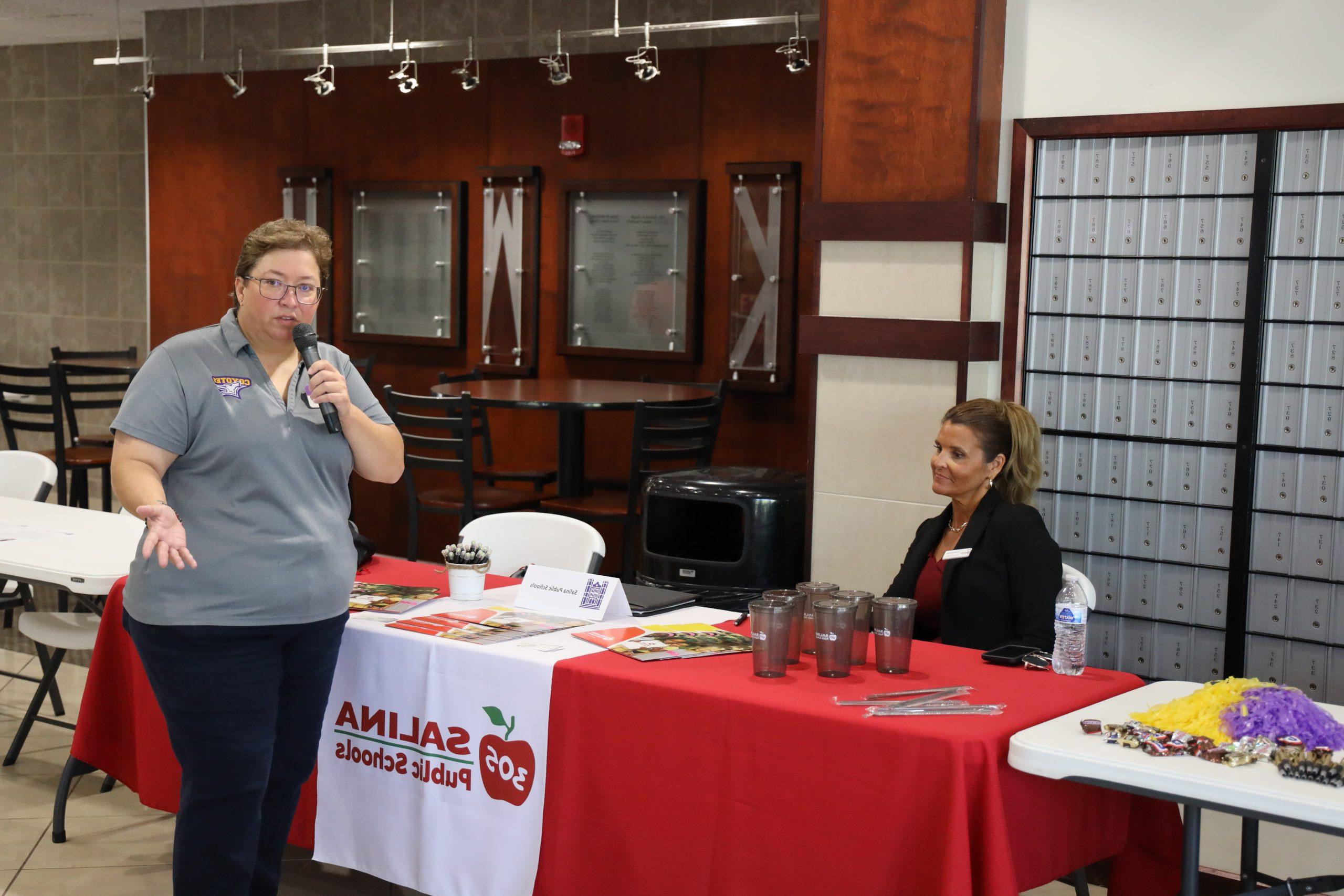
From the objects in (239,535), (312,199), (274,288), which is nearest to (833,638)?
(239,535)

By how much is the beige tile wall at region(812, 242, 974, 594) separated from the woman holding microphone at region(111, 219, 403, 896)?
1.93m

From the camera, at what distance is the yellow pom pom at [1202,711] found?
2.25 metres

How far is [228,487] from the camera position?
2434 mm

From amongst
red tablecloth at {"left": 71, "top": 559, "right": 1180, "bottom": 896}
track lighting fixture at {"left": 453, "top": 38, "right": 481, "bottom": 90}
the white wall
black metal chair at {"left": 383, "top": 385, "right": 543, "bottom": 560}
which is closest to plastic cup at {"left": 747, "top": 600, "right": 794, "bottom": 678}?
red tablecloth at {"left": 71, "top": 559, "right": 1180, "bottom": 896}

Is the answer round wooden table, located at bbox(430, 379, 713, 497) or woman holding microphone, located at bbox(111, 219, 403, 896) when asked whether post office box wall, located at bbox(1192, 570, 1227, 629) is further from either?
woman holding microphone, located at bbox(111, 219, 403, 896)

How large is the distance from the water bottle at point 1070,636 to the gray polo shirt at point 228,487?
1423 mm

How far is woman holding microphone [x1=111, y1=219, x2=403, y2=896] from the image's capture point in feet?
7.91

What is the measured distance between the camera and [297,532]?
8.14ft

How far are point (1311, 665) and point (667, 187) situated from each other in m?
3.96

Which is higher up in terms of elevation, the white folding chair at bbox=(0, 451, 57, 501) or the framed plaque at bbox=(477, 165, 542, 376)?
the framed plaque at bbox=(477, 165, 542, 376)

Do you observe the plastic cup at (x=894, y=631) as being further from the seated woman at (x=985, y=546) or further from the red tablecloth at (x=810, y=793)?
the seated woman at (x=985, y=546)

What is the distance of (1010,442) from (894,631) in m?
0.84

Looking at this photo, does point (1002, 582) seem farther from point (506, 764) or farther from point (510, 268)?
point (510, 268)

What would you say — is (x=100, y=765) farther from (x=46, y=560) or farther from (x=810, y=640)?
(x=810, y=640)
